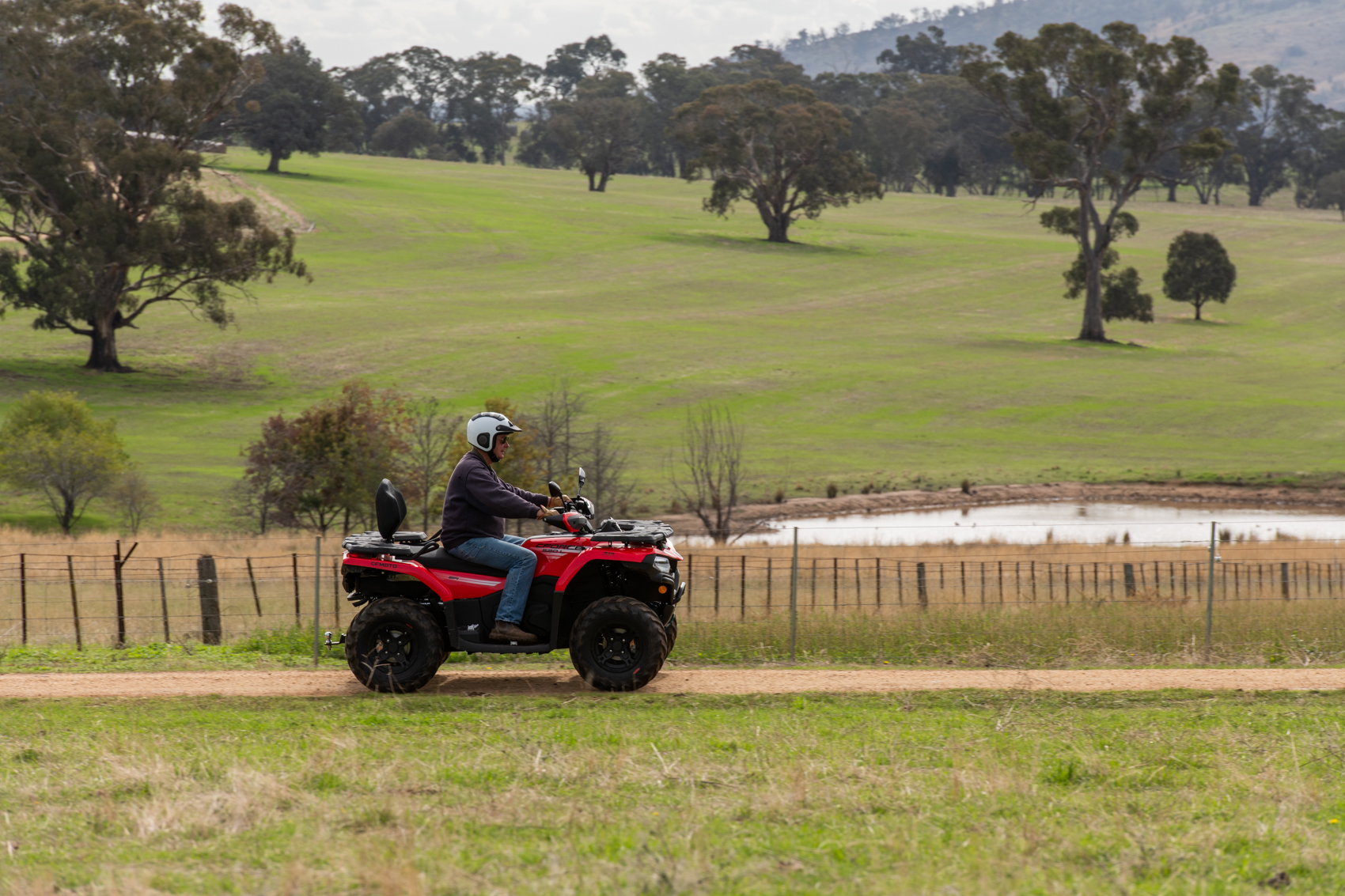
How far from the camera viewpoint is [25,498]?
36000mm

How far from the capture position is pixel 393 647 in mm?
10922

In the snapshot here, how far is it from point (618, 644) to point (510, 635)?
91 centimetres

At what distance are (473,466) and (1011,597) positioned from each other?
12522mm

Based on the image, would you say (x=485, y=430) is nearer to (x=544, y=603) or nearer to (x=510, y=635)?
(x=544, y=603)

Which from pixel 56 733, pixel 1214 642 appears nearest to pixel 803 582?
pixel 1214 642

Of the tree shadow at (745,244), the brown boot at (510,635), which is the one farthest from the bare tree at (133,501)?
the tree shadow at (745,244)

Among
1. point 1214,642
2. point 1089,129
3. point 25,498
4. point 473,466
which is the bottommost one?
point 25,498

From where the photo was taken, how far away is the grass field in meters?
46.6

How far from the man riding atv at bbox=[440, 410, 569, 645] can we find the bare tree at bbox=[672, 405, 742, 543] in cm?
Answer: 2166

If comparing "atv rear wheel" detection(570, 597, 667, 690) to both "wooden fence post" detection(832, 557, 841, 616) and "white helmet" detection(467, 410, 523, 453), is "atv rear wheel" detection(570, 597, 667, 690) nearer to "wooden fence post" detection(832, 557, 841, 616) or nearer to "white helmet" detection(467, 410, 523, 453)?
"white helmet" detection(467, 410, 523, 453)

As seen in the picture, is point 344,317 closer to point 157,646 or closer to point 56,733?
point 157,646

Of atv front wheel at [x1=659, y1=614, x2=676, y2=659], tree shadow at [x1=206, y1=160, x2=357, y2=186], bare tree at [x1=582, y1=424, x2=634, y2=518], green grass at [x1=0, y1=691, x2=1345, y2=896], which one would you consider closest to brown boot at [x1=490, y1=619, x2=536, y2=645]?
green grass at [x1=0, y1=691, x2=1345, y2=896]

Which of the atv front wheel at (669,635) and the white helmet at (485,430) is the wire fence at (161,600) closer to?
the white helmet at (485,430)

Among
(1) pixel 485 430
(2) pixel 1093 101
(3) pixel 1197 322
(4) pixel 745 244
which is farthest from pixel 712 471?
(4) pixel 745 244
